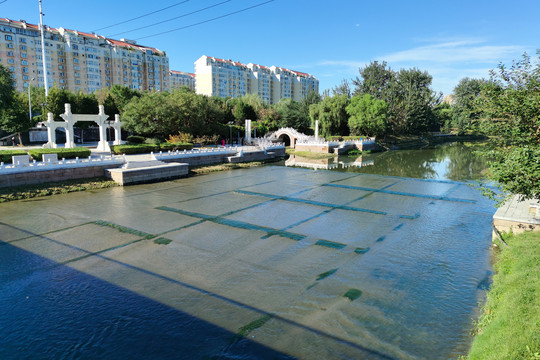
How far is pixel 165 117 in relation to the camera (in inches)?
1255

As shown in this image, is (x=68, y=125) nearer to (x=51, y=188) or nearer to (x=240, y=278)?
(x=51, y=188)

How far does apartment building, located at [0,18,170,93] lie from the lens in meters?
55.2

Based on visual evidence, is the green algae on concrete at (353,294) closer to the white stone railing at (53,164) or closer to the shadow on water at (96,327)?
the shadow on water at (96,327)

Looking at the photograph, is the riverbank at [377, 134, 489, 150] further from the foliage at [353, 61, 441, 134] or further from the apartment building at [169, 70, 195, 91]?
the apartment building at [169, 70, 195, 91]

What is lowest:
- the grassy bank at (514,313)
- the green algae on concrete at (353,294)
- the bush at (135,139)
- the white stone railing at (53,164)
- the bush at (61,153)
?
the green algae on concrete at (353,294)

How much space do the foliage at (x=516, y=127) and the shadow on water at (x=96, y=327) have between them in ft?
18.3

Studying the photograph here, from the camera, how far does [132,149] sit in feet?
85.0

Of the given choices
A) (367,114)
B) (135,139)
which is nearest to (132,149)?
(135,139)

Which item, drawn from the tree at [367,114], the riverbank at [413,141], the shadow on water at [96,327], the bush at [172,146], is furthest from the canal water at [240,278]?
the riverbank at [413,141]

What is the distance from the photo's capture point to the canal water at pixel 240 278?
18.8 feet

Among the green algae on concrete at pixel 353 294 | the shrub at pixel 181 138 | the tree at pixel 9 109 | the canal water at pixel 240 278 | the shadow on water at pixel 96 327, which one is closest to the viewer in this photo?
the shadow on water at pixel 96 327

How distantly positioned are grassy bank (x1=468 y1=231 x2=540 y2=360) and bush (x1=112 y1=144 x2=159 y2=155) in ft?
77.8

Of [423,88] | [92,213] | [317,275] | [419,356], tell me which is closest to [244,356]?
[419,356]

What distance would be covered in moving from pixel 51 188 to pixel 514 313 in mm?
18078
